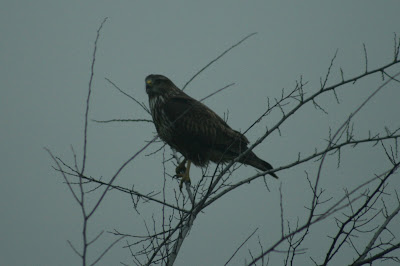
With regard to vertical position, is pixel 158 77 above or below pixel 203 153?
above

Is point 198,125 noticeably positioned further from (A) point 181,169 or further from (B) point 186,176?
(B) point 186,176

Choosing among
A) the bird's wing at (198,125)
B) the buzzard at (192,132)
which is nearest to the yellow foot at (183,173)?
the buzzard at (192,132)

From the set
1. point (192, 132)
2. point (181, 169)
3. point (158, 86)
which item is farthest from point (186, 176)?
point (158, 86)

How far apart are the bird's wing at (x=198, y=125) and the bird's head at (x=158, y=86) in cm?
32

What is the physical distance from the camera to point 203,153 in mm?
6633

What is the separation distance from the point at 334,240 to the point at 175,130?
165 inches

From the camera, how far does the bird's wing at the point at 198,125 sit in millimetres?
6539

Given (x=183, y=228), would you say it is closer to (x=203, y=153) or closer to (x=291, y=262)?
(x=291, y=262)

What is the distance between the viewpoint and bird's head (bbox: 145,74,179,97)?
7.05m

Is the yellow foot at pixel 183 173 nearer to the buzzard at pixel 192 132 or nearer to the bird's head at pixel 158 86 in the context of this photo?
the buzzard at pixel 192 132

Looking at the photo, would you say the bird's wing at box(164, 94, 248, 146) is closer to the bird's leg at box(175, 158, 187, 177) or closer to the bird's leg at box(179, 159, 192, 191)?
the bird's leg at box(175, 158, 187, 177)

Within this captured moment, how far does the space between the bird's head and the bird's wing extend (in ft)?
1.05

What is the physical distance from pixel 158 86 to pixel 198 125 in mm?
1034

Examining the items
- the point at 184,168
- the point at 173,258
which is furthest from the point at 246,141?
the point at 173,258
